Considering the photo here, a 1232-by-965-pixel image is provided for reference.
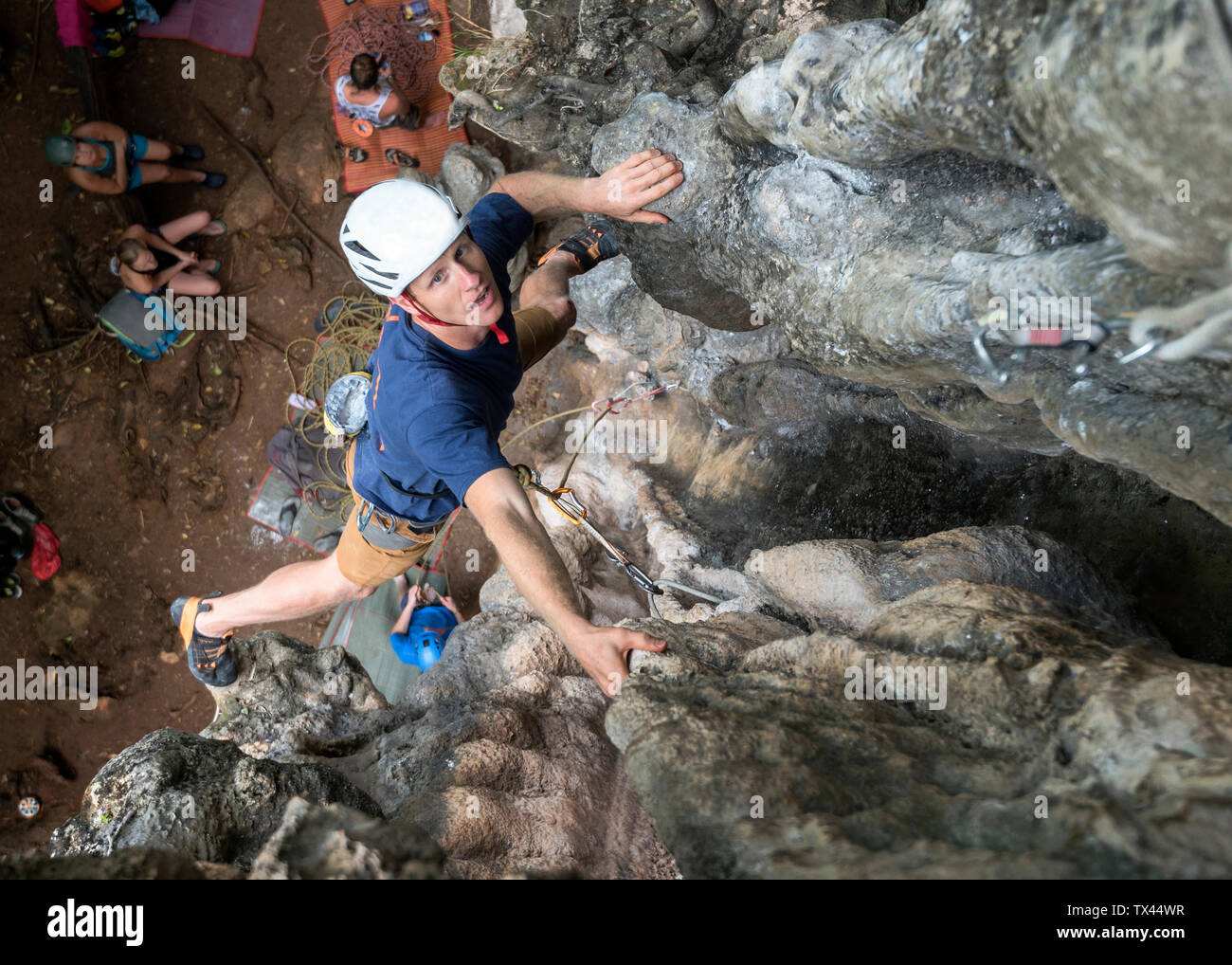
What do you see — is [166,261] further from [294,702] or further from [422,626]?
[294,702]

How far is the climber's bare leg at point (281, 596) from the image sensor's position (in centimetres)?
441

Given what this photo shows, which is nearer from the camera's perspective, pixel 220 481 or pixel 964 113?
pixel 964 113

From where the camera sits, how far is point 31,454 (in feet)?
25.2

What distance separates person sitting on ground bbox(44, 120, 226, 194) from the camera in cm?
724

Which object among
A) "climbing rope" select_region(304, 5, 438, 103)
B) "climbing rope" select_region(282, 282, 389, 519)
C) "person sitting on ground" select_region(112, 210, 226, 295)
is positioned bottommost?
"climbing rope" select_region(282, 282, 389, 519)

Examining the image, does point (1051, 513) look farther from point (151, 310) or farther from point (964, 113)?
point (151, 310)

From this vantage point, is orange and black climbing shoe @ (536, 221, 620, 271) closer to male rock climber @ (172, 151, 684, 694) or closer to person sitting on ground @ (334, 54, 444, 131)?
male rock climber @ (172, 151, 684, 694)

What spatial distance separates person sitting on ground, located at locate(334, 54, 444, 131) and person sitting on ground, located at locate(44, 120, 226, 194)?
5.63 feet

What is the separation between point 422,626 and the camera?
6.11 m

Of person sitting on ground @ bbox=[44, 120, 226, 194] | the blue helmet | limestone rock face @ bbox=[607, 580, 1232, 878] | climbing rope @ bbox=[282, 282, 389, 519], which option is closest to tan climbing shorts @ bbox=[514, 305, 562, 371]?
limestone rock face @ bbox=[607, 580, 1232, 878]

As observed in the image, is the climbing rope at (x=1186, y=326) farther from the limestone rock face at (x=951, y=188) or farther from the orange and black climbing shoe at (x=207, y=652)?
the orange and black climbing shoe at (x=207, y=652)

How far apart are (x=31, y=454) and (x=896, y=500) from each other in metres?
7.50

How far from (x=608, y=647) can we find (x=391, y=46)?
22.6 ft
